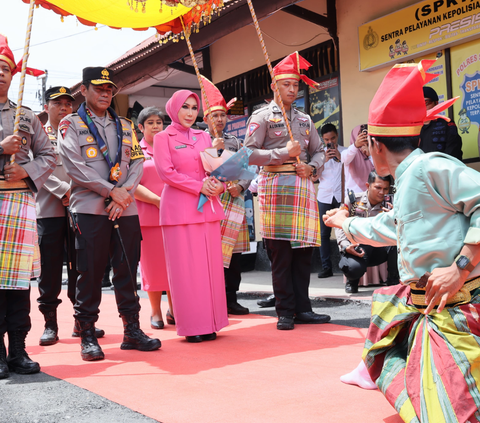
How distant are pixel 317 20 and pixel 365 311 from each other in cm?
470

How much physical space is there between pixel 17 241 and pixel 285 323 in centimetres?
224

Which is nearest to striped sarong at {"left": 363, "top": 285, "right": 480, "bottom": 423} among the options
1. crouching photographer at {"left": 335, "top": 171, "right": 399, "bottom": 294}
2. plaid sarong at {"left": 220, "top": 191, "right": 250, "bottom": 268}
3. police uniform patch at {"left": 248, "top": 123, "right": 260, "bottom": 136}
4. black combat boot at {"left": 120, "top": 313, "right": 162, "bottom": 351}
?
black combat boot at {"left": 120, "top": 313, "right": 162, "bottom": 351}

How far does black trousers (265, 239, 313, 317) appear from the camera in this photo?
4871 millimetres

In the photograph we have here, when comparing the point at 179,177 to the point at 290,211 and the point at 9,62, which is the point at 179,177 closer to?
the point at 290,211

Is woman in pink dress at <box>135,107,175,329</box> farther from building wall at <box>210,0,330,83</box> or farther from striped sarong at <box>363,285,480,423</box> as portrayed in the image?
building wall at <box>210,0,330,83</box>

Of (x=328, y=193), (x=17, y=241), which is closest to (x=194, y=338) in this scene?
(x=17, y=241)

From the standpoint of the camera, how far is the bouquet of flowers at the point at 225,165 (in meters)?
4.44

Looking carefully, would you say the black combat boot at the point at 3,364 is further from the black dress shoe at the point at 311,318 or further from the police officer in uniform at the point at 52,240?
the black dress shoe at the point at 311,318

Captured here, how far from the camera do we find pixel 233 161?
4.43 m

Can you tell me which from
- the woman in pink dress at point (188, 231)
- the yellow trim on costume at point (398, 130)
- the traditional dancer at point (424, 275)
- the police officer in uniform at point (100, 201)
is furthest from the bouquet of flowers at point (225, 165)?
the yellow trim on costume at point (398, 130)

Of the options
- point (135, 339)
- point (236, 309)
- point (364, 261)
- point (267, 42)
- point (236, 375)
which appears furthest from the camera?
point (267, 42)

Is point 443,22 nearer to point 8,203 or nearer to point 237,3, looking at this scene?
point 237,3

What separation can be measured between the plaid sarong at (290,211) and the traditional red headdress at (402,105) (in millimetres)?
2475

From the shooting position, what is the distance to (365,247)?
629 centimetres
